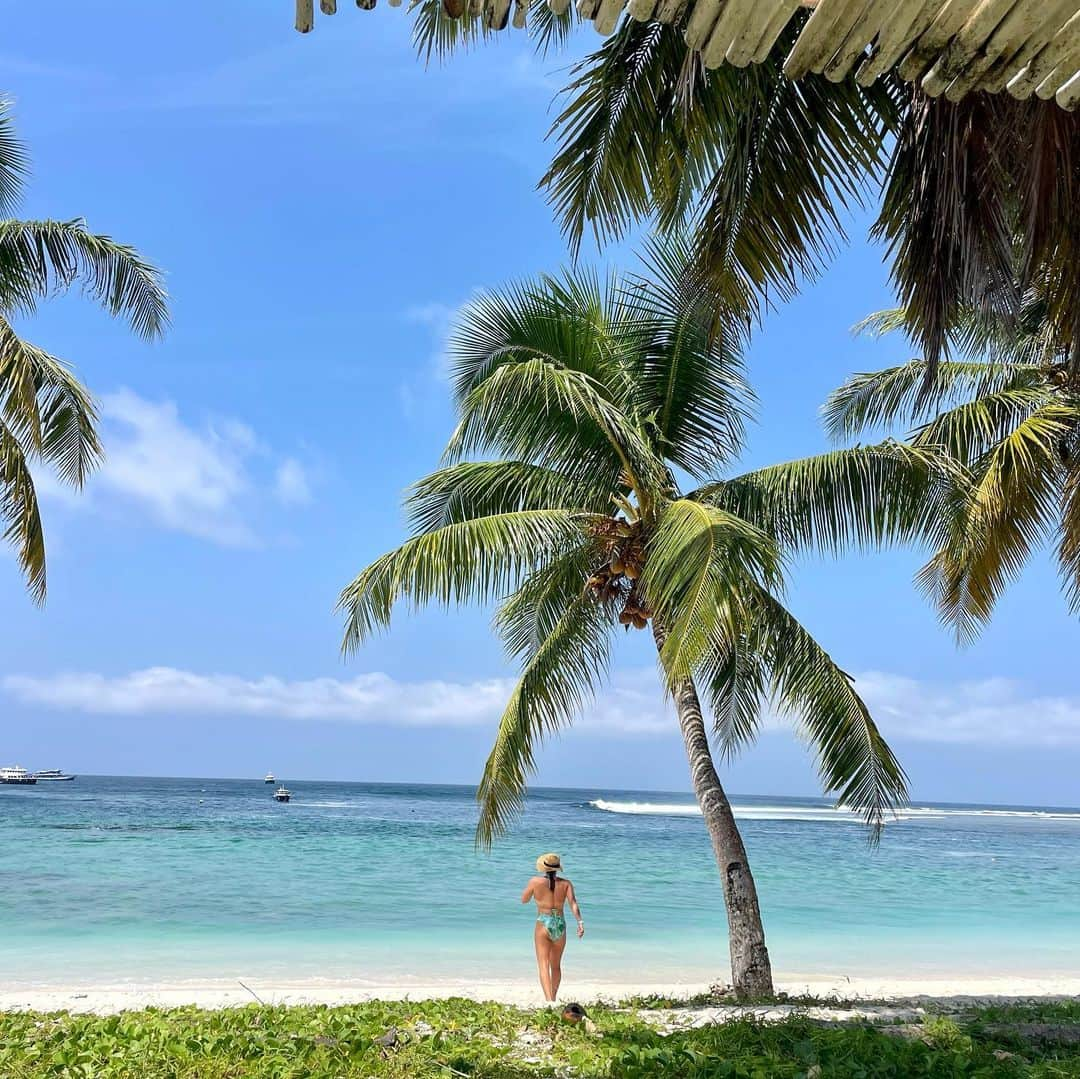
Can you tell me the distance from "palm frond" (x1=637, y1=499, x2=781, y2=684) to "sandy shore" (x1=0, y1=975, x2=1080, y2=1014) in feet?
11.2

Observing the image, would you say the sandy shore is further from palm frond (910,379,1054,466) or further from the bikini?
palm frond (910,379,1054,466)

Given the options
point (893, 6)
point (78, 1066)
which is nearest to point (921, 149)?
point (893, 6)

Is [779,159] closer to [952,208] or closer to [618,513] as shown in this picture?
[952,208]

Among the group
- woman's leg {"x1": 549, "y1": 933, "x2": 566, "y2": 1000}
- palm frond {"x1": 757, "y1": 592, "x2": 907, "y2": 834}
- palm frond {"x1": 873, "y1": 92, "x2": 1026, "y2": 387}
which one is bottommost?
woman's leg {"x1": 549, "y1": 933, "x2": 566, "y2": 1000}

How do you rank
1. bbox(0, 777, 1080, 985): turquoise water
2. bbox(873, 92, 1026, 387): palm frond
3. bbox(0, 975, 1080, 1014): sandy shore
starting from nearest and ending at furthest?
bbox(873, 92, 1026, 387): palm frond, bbox(0, 975, 1080, 1014): sandy shore, bbox(0, 777, 1080, 985): turquoise water

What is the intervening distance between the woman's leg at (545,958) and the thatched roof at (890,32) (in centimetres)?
741

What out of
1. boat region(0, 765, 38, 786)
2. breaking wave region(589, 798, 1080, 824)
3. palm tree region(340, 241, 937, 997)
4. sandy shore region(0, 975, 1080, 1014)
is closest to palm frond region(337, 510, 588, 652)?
palm tree region(340, 241, 937, 997)

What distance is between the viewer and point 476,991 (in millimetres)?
9641

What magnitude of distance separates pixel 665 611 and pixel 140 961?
332 inches

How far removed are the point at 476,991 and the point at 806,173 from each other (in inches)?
313

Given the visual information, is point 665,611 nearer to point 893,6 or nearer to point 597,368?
point 597,368

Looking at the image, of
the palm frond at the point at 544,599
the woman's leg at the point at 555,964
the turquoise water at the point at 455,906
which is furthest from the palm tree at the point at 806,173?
the turquoise water at the point at 455,906

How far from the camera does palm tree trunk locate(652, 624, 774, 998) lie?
859 cm

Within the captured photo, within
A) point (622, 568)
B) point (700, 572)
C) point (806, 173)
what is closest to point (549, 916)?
point (622, 568)
